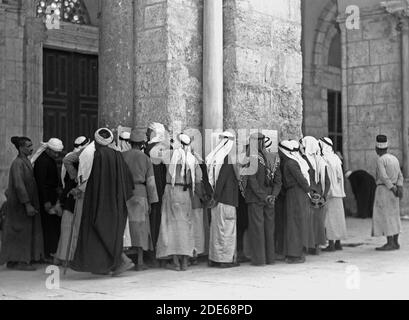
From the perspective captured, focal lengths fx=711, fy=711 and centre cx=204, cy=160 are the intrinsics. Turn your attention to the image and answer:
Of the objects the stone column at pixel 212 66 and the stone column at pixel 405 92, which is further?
the stone column at pixel 405 92

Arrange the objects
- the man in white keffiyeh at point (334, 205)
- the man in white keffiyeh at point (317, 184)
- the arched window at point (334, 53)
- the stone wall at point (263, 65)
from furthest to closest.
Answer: the arched window at point (334, 53), the man in white keffiyeh at point (334, 205), the man in white keffiyeh at point (317, 184), the stone wall at point (263, 65)

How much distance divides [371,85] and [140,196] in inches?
297

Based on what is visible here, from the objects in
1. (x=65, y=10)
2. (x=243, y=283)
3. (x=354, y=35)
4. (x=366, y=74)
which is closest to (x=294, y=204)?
(x=243, y=283)

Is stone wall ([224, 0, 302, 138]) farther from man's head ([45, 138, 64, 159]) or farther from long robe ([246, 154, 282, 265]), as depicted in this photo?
man's head ([45, 138, 64, 159])

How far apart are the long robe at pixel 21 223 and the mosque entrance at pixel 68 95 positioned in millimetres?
5712

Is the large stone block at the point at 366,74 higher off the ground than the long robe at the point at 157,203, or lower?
higher

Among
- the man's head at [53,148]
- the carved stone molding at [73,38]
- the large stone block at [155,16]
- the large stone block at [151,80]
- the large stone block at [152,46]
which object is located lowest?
the man's head at [53,148]

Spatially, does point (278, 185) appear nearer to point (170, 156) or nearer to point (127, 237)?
point (170, 156)

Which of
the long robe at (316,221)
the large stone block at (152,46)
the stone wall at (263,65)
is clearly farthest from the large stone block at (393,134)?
the large stone block at (152,46)

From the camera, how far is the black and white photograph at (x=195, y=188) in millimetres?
6246

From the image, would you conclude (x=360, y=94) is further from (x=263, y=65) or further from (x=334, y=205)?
(x=263, y=65)

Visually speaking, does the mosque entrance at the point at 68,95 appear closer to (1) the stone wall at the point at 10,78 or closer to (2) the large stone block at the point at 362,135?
(1) the stone wall at the point at 10,78

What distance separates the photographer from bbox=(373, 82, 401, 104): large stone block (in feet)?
42.6

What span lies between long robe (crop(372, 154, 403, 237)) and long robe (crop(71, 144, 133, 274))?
3.59 meters
